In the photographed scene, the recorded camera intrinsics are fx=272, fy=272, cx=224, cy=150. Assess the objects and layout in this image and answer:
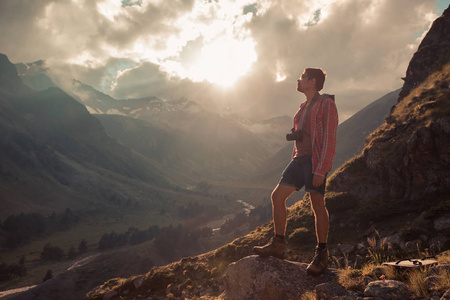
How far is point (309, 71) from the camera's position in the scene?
6.45 m

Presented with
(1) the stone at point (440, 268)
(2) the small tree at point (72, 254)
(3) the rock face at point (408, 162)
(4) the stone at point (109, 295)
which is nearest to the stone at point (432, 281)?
(1) the stone at point (440, 268)

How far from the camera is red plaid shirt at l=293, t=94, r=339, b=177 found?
5.52 metres

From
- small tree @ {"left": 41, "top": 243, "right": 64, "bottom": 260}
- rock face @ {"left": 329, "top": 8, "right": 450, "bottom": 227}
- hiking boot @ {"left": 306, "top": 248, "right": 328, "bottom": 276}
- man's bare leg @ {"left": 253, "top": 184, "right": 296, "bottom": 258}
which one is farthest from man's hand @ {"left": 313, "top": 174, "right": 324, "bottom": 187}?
small tree @ {"left": 41, "top": 243, "right": 64, "bottom": 260}

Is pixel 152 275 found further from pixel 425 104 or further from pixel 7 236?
→ pixel 7 236

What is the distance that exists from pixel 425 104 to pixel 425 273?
15.5 m

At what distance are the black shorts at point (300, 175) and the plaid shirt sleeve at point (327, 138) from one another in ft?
1.01

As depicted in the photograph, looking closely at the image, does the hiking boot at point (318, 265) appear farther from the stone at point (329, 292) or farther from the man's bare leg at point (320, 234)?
the stone at point (329, 292)

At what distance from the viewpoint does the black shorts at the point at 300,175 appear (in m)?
5.79

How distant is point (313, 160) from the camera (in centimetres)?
576

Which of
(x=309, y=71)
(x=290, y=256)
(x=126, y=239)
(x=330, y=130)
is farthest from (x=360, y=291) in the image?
(x=126, y=239)

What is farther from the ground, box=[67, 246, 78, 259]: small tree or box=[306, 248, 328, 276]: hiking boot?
box=[306, 248, 328, 276]: hiking boot

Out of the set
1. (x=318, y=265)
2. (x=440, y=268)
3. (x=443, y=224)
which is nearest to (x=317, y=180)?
(x=318, y=265)

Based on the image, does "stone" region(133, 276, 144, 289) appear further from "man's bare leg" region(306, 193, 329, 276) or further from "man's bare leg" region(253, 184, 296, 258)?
"man's bare leg" region(306, 193, 329, 276)

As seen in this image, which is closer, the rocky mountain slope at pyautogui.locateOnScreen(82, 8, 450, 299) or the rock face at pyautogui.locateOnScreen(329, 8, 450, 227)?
the rocky mountain slope at pyautogui.locateOnScreen(82, 8, 450, 299)
